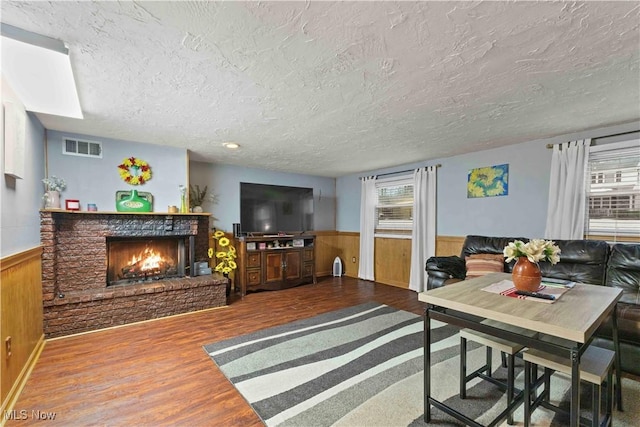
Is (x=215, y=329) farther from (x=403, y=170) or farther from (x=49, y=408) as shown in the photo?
(x=403, y=170)

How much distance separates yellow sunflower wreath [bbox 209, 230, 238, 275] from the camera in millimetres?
4270

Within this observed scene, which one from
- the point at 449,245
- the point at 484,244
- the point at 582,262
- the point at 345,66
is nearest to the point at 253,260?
the point at 449,245

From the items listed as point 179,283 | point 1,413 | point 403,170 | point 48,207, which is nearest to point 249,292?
point 179,283

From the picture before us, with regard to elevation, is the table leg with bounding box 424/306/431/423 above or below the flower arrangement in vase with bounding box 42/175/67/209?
below

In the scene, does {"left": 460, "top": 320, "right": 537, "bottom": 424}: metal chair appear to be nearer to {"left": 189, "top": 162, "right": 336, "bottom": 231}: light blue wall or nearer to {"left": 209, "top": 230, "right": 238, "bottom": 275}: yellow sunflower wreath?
{"left": 209, "top": 230, "right": 238, "bottom": 275}: yellow sunflower wreath

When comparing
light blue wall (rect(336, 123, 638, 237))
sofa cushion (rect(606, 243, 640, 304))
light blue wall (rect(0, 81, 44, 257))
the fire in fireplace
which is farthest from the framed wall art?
light blue wall (rect(0, 81, 44, 257))

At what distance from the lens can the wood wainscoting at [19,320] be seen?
1.76 metres

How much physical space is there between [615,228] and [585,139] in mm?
1015

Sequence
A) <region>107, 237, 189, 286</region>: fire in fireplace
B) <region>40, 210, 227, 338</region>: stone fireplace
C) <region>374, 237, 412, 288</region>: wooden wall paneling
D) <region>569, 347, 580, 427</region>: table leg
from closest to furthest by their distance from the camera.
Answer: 1. <region>569, 347, 580, 427</region>: table leg
2. <region>40, 210, 227, 338</region>: stone fireplace
3. <region>107, 237, 189, 286</region>: fire in fireplace
4. <region>374, 237, 412, 288</region>: wooden wall paneling

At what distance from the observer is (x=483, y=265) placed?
3.23m

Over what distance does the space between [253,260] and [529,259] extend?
3837 millimetres

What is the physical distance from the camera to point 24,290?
2.18 m

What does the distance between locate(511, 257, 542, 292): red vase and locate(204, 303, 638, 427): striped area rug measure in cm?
82

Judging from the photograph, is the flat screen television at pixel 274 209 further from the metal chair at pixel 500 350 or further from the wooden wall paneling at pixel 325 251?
the metal chair at pixel 500 350
